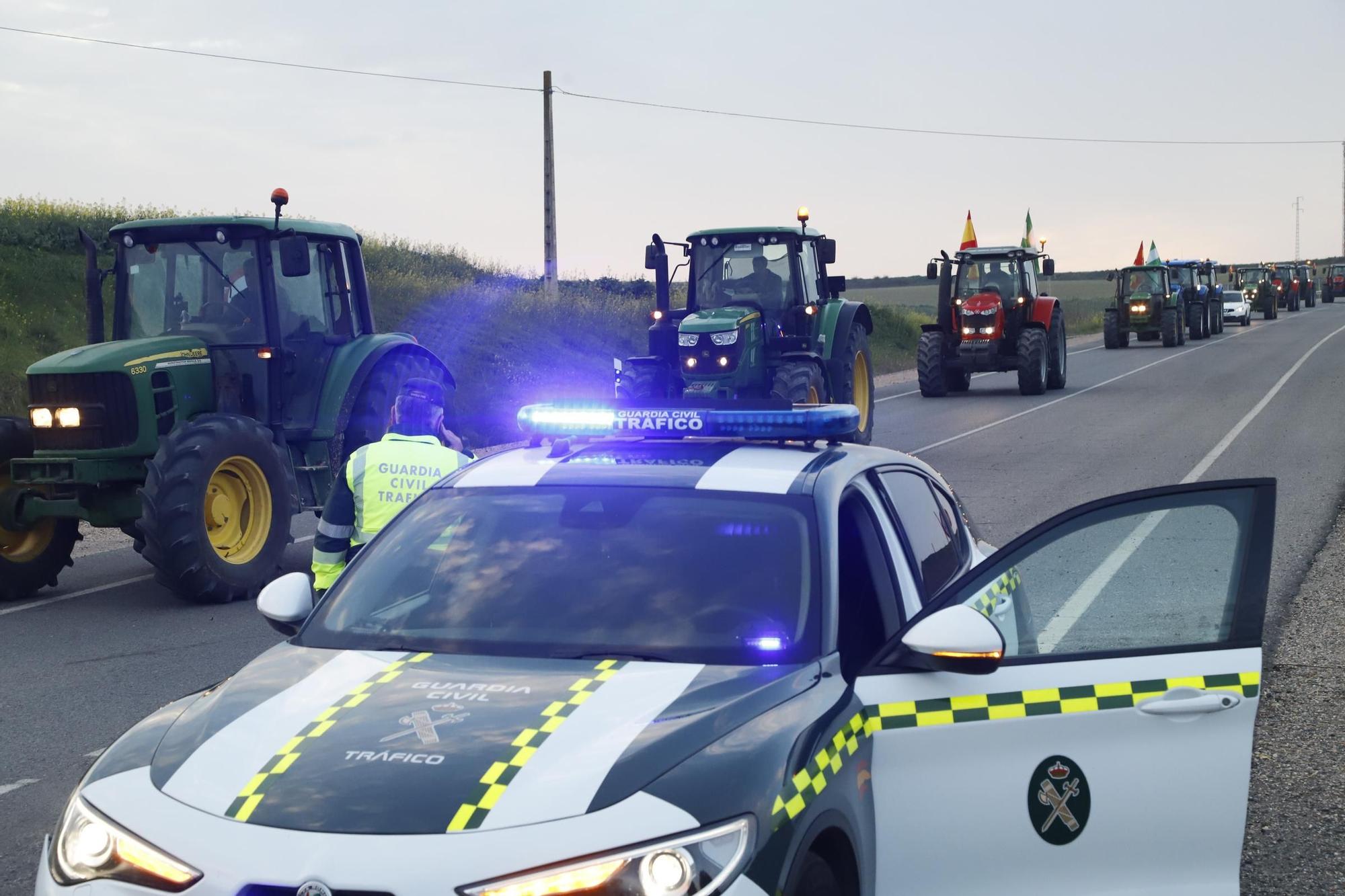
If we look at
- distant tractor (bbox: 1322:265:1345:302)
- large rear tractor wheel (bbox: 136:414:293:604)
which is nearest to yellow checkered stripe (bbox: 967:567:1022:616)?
large rear tractor wheel (bbox: 136:414:293:604)

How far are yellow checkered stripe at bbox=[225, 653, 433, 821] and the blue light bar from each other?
44.8 inches

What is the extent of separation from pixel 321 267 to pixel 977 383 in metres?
22.7

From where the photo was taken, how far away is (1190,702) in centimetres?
333

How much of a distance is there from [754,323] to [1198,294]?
33.7 m

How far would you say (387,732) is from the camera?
3.02m

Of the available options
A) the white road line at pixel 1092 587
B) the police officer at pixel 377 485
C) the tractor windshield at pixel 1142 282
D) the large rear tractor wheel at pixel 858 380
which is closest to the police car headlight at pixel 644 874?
the white road line at pixel 1092 587

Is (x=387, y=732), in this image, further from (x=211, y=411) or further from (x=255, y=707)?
(x=211, y=411)

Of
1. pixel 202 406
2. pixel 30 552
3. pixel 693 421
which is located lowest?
pixel 30 552

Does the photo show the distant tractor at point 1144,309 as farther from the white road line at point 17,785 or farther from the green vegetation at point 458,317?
the white road line at point 17,785

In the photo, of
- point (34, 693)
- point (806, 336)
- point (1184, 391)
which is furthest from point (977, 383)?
point (34, 693)

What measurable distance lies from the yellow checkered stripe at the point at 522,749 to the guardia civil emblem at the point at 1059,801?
100 cm

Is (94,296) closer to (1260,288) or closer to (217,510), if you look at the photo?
(217,510)

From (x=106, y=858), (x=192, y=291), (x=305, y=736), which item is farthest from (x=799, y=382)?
(x=106, y=858)

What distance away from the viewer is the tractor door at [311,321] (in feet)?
33.6
